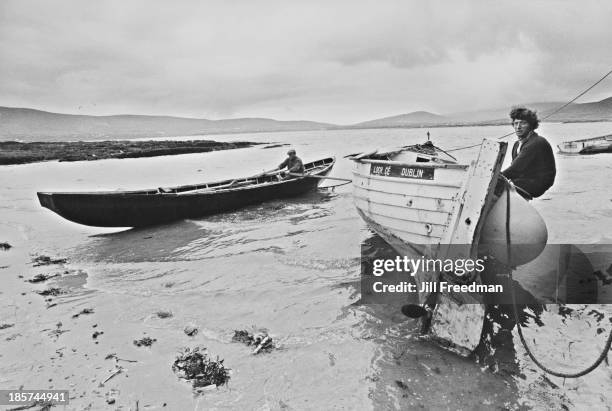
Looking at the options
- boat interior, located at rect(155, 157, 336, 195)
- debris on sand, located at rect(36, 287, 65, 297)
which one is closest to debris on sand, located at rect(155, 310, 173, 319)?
debris on sand, located at rect(36, 287, 65, 297)

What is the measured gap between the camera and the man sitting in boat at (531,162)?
5457 mm

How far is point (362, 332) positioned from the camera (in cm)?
545

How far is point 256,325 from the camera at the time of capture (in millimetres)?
5758

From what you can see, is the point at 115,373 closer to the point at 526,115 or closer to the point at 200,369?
the point at 200,369

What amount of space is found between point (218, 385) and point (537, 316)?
467 centimetres

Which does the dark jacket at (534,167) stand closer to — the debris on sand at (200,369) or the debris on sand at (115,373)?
the debris on sand at (200,369)

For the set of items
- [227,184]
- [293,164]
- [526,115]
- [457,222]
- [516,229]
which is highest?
[526,115]

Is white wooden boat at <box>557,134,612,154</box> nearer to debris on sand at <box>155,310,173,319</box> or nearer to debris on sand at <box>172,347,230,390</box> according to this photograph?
debris on sand at <box>155,310,173,319</box>

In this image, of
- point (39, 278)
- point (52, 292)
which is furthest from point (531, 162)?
point (39, 278)

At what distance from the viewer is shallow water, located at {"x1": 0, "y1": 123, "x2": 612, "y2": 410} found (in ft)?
13.6

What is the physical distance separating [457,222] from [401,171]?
4.70 feet

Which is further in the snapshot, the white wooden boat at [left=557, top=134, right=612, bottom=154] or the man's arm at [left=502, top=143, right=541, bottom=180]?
the white wooden boat at [left=557, top=134, right=612, bottom=154]

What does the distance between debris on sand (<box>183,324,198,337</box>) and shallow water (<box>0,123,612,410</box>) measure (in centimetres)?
8

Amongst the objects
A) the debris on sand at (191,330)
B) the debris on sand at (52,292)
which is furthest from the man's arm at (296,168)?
the debris on sand at (191,330)
